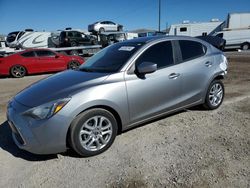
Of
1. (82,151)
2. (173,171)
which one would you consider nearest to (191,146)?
(173,171)

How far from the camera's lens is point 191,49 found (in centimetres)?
490

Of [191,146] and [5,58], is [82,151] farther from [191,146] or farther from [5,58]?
[5,58]

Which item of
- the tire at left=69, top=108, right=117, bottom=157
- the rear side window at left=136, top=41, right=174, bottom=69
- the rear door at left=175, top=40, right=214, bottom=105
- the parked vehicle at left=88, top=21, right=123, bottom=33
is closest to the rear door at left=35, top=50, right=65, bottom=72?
the rear door at left=175, top=40, right=214, bottom=105

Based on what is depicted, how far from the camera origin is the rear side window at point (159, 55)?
13.8 ft

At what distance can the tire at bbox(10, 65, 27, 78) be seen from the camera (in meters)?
12.5

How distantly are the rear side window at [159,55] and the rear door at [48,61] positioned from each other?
9.62m

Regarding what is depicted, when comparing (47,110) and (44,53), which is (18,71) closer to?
(44,53)

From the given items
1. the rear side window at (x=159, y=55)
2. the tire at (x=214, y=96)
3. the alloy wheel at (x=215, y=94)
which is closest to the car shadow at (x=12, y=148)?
the rear side window at (x=159, y=55)

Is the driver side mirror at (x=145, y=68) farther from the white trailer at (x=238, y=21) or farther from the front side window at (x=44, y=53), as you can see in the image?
the white trailer at (x=238, y=21)

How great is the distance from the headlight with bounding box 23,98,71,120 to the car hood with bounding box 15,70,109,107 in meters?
0.08

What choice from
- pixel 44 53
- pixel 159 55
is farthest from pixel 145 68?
pixel 44 53

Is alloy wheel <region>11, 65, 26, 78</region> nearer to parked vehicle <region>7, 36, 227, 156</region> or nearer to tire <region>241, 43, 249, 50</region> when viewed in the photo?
parked vehicle <region>7, 36, 227, 156</region>

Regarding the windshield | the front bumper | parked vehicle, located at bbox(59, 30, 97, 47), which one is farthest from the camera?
parked vehicle, located at bbox(59, 30, 97, 47)

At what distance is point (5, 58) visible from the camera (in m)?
12.5
